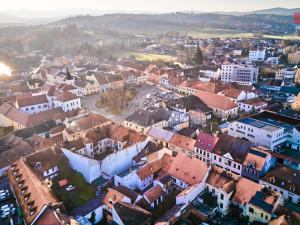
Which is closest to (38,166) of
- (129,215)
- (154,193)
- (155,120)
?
(129,215)

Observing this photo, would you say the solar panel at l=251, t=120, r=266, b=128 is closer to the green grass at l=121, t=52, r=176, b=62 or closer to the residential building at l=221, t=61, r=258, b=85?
the residential building at l=221, t=61, r=258, b=85

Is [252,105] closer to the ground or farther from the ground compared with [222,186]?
closer to the ground

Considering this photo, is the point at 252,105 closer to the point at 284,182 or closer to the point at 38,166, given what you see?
the point at 284,182

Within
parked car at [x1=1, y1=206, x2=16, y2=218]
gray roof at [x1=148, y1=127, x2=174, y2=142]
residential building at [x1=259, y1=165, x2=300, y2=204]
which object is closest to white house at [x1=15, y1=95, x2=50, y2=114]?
gray roof at [x1=148, y1=127, x2=174, y2=142]

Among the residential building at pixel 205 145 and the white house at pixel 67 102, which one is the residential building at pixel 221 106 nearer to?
the residential building at pixel 205 145

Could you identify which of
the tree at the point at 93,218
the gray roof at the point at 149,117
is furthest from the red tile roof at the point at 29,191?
the gray roof at the point at 149,117

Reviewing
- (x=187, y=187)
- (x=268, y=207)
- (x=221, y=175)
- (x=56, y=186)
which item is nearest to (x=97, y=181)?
(x=56, y=186)
